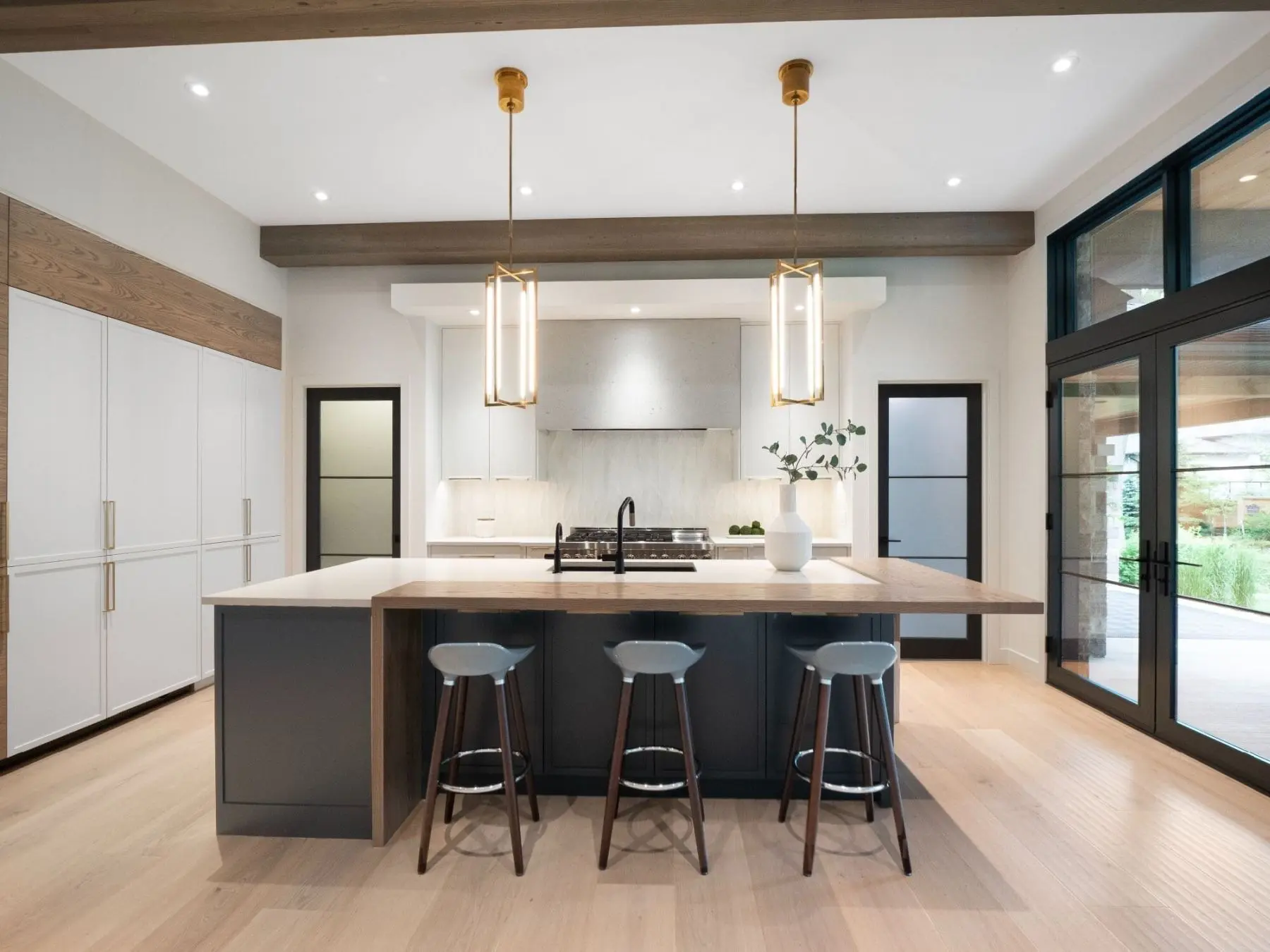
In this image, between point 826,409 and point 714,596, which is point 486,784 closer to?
point 714,596

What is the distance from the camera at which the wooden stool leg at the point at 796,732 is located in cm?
266

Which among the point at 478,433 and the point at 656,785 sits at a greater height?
the point at 478,433

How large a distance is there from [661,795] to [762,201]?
11.9ft

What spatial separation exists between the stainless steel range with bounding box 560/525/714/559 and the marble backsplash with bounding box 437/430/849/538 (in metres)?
0.34

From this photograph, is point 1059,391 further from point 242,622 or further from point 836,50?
point 242,622

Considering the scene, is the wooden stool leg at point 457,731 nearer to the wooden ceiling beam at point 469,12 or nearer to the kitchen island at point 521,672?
the kitchen island at point 521,672

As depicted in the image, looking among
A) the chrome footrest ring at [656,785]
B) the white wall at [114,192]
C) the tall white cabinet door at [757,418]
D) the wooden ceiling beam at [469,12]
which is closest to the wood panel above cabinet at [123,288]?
the white wall at [114,192]

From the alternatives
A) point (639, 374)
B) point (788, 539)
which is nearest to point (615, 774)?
point (788, 539)

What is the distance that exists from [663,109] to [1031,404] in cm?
318

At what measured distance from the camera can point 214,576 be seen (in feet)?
14.8

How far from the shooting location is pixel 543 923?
2.04 meters

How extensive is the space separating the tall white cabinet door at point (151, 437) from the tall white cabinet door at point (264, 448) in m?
0.55

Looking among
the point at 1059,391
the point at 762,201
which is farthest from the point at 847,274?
the point at 1059,391

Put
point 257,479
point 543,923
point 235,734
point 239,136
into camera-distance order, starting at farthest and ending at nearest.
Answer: point 257,479 < point 239,136 < point 235,734 < point 543,923
